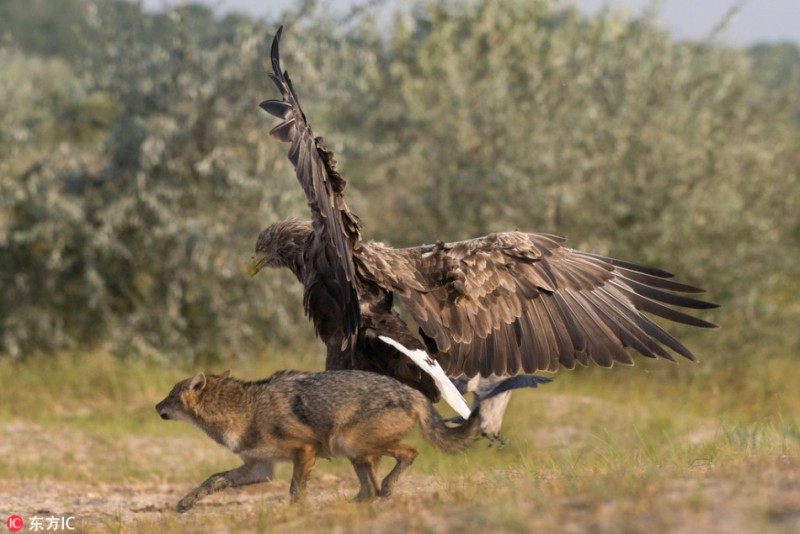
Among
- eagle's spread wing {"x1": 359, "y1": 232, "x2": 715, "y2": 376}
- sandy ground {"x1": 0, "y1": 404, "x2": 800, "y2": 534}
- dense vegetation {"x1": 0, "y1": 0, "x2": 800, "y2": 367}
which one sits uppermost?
dense vegetation {"x1": 0, "y1": 0, "x2": 800, "y2": 367}

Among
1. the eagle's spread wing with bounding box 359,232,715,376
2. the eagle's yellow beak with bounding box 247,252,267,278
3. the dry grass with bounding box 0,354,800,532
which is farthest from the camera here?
the eagle's yellow beak with bounding box 247,252,267,278

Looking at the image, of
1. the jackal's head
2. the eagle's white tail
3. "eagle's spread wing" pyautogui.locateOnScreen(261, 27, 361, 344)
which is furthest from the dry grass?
"eagle's spread wing" pyautogui.locateOnScreen(261, 27, 361, 344)

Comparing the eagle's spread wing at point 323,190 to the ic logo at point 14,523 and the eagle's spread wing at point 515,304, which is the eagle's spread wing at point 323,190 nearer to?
the eagle's spread wing at point 515,304

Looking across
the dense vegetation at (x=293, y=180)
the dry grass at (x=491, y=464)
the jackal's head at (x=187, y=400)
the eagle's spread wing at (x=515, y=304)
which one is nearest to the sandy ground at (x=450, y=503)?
the dry grass at (x=491, y=464)

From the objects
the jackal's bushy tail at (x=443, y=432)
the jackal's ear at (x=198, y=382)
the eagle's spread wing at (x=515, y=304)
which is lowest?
the jackal's bushy tail at (x=443, y=432)

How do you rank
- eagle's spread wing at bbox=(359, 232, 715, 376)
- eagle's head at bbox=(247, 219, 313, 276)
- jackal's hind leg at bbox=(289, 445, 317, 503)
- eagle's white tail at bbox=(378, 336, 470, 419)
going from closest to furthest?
jackal's hind leg at bbox=(289, 445, 317, 503), eagle's white tail at bbox=(378, 336, 470, 419), eagle's spread wing at bbox=(359, 232, 715, 376), eagle's head at bbox=(247, 219, 313, 276)

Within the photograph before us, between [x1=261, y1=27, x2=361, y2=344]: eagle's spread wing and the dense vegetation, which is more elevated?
the dense vegetation

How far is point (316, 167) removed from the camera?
5.68 meters

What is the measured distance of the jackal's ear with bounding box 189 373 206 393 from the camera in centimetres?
620

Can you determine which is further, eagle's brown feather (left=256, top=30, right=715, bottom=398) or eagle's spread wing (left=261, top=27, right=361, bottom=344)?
eagle's brown feather (left=256, top=30, right=715, bottom=398)

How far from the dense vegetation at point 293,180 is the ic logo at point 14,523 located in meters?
5.78

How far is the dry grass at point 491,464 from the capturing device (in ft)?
13.1

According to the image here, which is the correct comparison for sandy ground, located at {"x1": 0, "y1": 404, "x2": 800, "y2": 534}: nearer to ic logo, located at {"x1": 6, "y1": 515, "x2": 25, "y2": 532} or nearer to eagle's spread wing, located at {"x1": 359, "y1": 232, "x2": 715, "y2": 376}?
ic logo, located at {"x1": 6, "y1": 515, "x2": 25, "y2": 532}

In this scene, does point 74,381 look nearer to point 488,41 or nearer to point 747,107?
point 488,41
